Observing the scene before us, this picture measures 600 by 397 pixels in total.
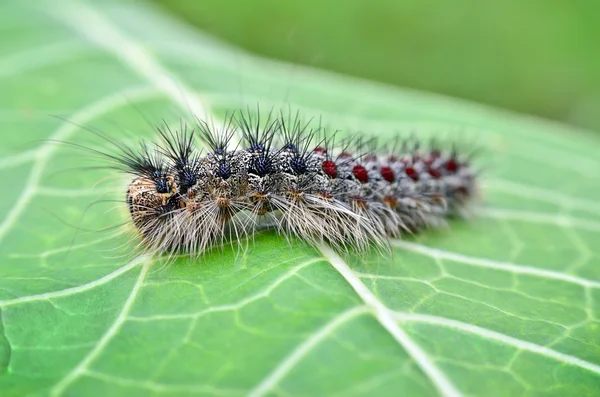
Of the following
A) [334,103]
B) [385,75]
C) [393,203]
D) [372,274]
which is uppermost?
[385,75]

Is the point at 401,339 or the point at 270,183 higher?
the point at 270,183

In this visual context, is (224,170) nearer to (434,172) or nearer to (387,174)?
(387,174)

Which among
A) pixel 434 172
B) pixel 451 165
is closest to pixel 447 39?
pixel 451 165

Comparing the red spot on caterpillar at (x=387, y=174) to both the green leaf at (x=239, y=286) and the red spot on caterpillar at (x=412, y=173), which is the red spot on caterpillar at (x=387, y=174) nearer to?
the red spot on caterpillar at (x=412, y=173)

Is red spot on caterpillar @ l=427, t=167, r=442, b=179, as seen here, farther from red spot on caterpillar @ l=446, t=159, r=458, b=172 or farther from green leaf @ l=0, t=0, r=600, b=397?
green leaf @ l=0, t=0, r=600, b=397

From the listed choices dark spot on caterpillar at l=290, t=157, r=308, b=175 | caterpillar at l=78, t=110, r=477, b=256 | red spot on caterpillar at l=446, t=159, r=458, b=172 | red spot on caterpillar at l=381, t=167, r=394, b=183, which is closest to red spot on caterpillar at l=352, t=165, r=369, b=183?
caterpillar at l=78, t=110, r=477, b=256

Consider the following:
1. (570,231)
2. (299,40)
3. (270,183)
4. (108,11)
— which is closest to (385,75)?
(299,40)

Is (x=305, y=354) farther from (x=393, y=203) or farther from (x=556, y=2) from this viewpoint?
(x=556, y=2)
